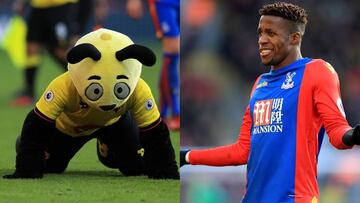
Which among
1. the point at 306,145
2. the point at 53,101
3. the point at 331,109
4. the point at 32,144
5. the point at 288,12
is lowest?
the point at 32,144

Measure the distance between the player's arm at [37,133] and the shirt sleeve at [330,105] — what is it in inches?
84.6

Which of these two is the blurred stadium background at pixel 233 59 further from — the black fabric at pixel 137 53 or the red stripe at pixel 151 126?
the black fabric at pixel 137 53

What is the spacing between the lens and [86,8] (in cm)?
908

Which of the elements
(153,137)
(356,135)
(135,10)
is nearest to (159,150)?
(153,137)

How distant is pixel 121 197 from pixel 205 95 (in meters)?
3.49

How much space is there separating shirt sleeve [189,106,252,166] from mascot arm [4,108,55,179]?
182 centimetres

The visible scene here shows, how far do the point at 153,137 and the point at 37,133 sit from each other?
657 mm

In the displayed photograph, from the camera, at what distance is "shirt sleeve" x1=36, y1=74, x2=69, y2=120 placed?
4.16 metres

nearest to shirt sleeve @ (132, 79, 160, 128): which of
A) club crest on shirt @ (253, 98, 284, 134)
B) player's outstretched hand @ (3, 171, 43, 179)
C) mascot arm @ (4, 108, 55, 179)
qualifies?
mascot arm @ (4, 108, 55, 179)

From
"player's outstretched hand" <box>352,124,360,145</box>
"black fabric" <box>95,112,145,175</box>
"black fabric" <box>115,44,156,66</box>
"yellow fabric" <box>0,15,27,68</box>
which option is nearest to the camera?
"player's outstretched hand" <box>352,124,360,145</box>

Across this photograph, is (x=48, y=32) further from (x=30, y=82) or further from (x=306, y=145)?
(x=306, y=145)

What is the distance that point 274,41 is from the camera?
7.84 feet

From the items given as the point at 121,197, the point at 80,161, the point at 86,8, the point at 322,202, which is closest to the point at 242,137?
the point at 121,197

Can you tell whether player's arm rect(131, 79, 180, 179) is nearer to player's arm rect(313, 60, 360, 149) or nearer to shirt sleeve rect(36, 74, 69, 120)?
shirt sleeve rect(36, 74, 69, 120)
